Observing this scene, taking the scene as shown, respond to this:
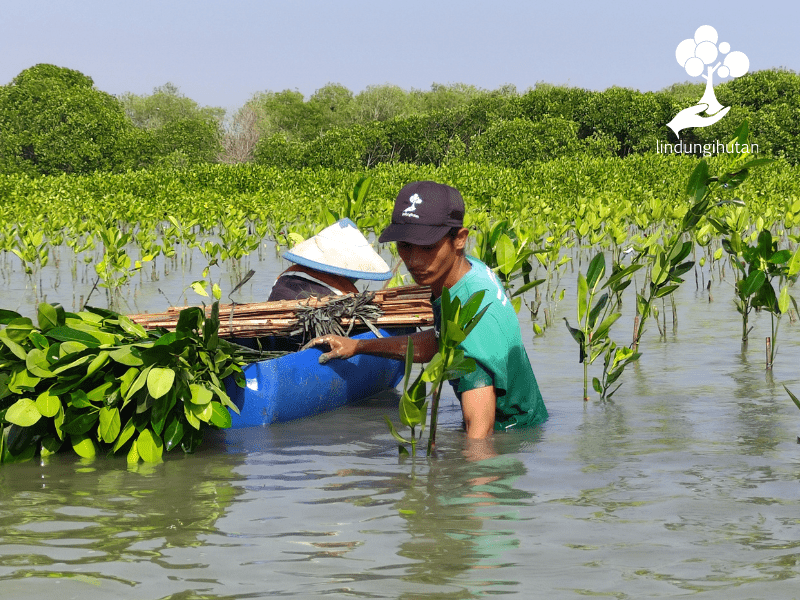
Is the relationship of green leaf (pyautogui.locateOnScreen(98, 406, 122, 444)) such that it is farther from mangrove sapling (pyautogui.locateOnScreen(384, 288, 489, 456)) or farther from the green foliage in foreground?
mangrove sapling (pyautogui.locateOnScreen(384, 288, 489, 456))

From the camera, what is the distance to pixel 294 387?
14.1 feet


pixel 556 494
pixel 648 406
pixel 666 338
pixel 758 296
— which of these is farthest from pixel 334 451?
pixel 666 338

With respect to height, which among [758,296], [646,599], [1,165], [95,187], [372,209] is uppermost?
[1,165]

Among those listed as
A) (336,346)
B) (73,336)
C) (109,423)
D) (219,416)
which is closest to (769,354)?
(336,346)

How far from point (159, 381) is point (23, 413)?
22.1 inches

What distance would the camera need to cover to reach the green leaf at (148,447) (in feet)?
11.9

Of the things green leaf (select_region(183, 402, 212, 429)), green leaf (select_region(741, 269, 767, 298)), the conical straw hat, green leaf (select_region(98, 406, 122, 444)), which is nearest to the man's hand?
the conical straw hat

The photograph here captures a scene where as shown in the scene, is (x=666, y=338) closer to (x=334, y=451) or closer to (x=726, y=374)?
(x=726, y=374)

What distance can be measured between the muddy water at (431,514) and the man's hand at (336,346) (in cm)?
36

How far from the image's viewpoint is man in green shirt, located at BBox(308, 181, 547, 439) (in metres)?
3.25

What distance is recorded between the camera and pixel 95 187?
21438mm

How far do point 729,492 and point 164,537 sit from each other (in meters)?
1.90

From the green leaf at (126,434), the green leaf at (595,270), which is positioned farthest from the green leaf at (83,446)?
the green leaf at (595,270)

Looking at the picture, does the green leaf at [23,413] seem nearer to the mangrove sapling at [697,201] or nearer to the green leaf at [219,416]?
the green leaf at [219,416]
